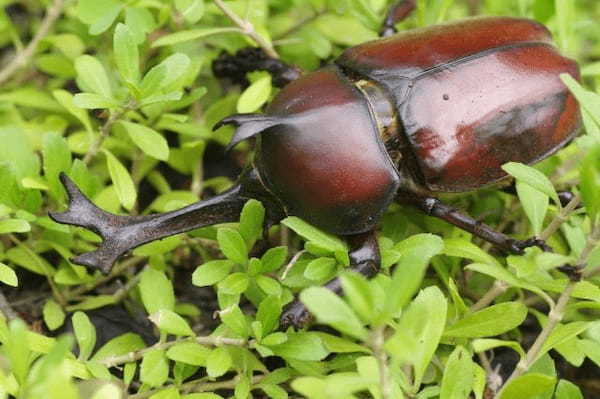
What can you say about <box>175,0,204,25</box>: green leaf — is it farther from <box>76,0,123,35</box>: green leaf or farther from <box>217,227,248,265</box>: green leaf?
<box>217,227,248,265</box>: green leaf

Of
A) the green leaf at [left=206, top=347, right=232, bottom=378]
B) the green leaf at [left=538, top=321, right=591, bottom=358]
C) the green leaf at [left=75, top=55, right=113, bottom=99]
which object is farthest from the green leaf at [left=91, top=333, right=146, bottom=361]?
the green leaf at [left=538, top=321, right=591, bottom=358]

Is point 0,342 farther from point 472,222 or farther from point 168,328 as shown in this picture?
point 472,222

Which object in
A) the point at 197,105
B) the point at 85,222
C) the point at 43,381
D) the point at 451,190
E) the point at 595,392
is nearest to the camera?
the point at 43,381

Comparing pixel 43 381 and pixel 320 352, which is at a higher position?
pixel 43 381

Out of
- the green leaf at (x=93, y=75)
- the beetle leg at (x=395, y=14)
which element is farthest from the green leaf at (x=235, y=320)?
the beetle leg at (x=395, y=14)

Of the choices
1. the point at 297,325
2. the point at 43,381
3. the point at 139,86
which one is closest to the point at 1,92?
the point at 139,86

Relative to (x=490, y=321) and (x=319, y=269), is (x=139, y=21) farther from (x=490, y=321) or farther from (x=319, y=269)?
(x=490, y=321)
